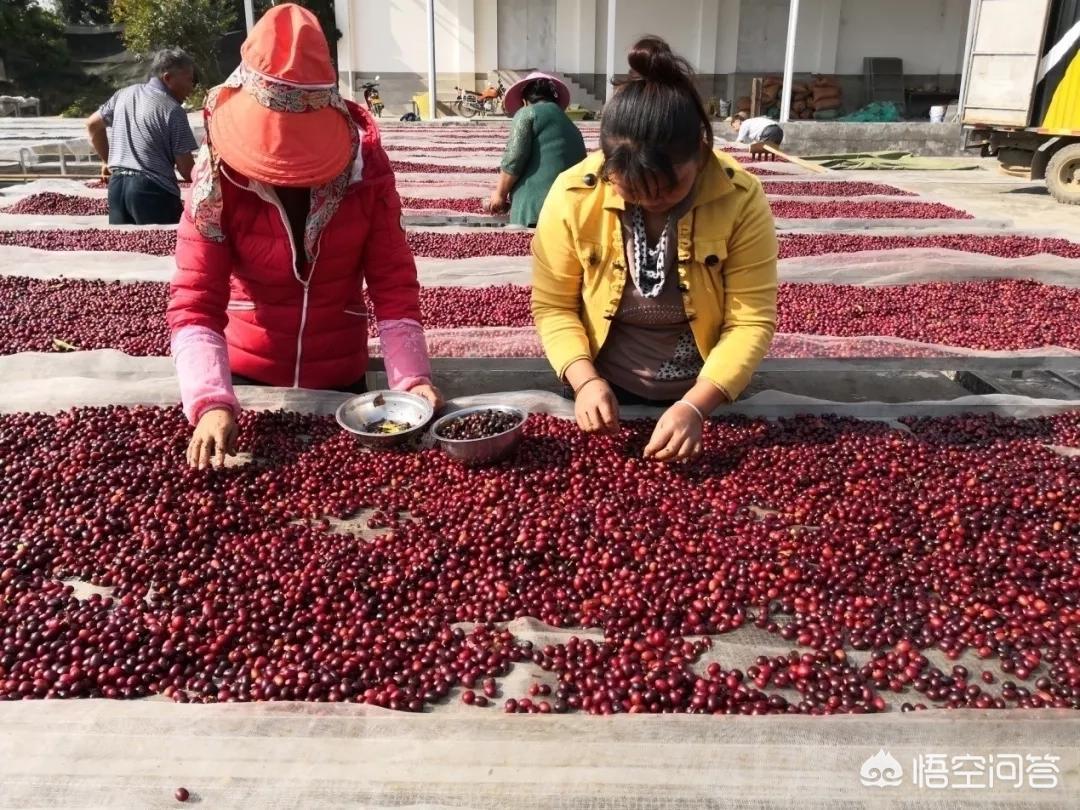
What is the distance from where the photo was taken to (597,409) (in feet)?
7.62

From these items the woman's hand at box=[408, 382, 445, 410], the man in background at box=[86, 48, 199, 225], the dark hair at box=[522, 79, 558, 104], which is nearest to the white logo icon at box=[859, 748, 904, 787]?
the woman's hand at box=[408, 382, 445, 410]

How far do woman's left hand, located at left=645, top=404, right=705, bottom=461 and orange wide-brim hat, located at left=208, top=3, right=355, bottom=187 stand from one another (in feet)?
3.89

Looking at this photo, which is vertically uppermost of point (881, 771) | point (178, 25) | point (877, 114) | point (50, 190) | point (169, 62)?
point (178, 25)

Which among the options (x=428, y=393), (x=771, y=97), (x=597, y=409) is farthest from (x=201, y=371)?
(x=771, y=97)

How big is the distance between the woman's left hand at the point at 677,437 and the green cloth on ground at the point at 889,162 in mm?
13807

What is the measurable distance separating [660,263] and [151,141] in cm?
490

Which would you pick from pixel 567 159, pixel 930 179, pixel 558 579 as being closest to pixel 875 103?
pixel 930 179

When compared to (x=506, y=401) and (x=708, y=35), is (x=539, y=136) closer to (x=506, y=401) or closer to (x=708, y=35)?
(x=506, y=401)

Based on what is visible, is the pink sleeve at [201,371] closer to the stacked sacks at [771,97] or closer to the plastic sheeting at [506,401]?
the plastic sheeting at [506,401]

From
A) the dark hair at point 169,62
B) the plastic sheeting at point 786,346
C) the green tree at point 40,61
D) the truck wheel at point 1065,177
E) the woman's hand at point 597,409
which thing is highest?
the green tree at point 40,61

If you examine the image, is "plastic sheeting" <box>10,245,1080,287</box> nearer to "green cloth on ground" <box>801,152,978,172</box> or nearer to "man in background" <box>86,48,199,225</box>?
"man in background" <box>86,48,199,225</box>

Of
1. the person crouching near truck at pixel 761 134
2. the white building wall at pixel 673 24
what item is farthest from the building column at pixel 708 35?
the person crouching near truck at pixel 761 134

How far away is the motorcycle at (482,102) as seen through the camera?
2219cm

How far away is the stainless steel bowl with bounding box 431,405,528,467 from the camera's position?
7.79 feet
